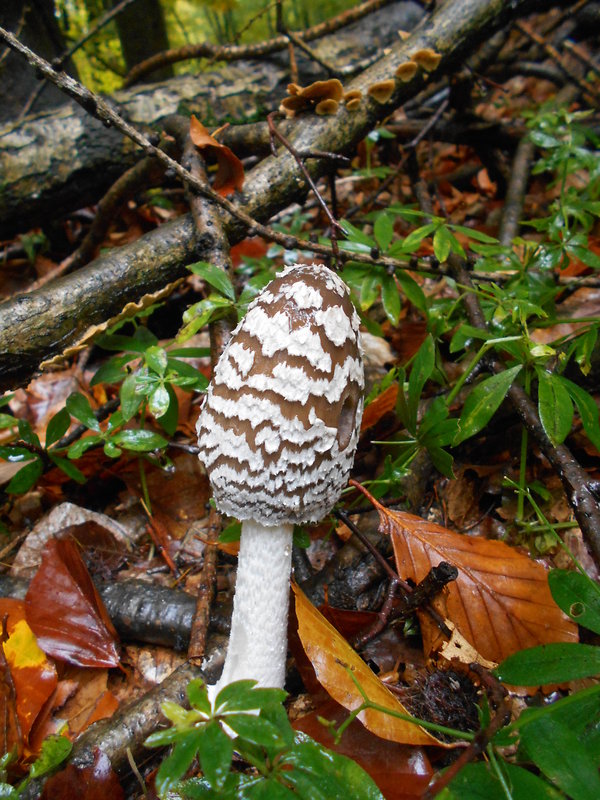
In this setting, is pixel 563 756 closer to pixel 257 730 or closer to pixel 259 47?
pixel 257 730

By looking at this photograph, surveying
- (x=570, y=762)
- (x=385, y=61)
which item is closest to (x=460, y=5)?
(x=385, y=61)

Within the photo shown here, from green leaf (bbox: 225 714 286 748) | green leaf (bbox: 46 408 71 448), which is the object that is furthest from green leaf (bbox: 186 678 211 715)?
green leaf (bbox: 46 408 71 448)

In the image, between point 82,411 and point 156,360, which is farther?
point 82,411

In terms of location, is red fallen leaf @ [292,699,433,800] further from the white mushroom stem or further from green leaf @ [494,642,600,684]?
green leaf @ [494,642,600,684]

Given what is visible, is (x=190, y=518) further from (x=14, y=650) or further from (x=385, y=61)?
(x=385, y=61)

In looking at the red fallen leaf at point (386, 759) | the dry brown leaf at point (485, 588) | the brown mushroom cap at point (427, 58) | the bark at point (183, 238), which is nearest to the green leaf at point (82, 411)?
the bark at point (183, 238)

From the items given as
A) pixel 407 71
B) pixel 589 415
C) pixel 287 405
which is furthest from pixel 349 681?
pixel 407 71
